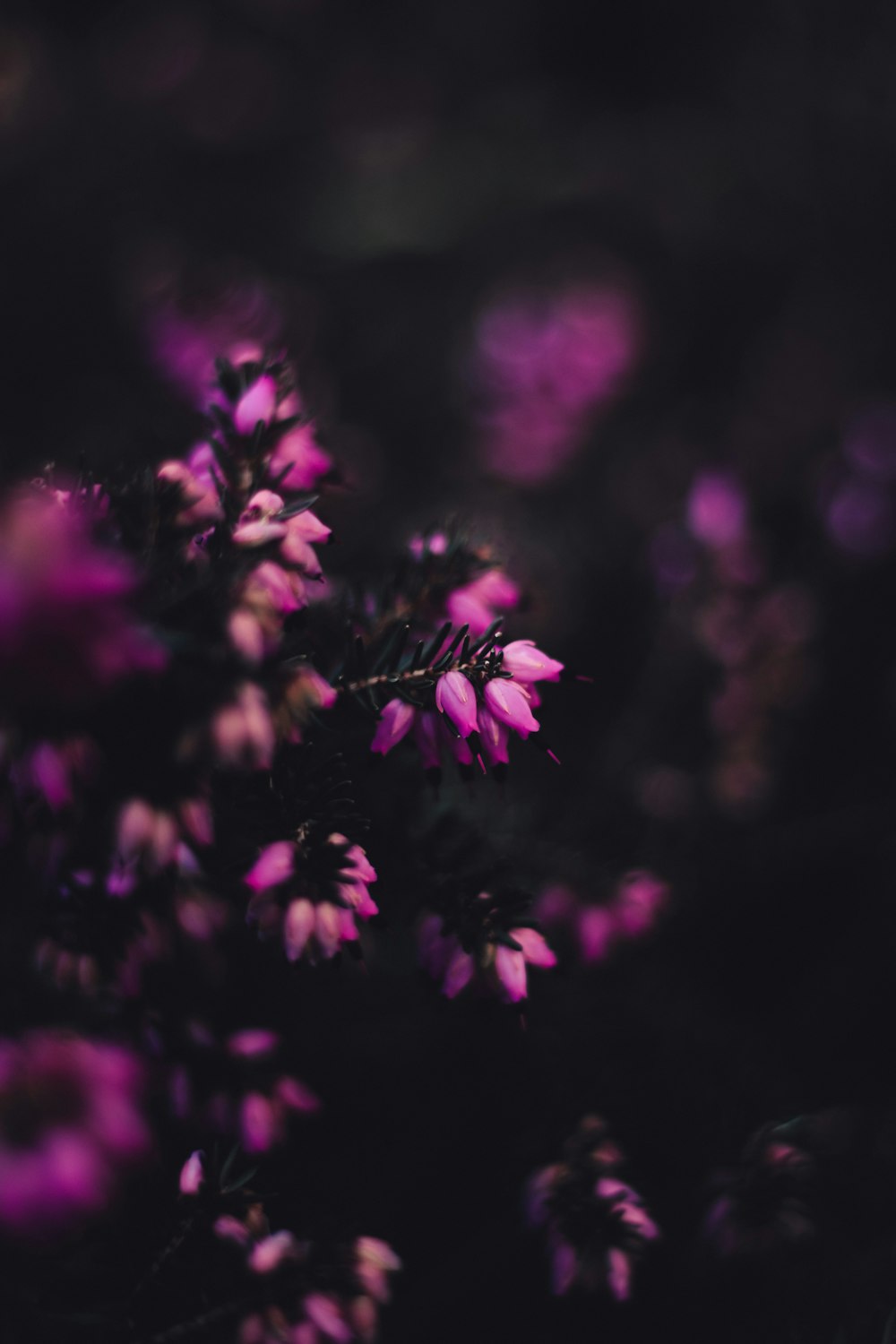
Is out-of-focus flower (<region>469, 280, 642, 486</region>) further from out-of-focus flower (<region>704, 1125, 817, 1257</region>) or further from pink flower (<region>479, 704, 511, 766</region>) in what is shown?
out-of-focus flower (<region>704, 1125, 817, 1257</region>)

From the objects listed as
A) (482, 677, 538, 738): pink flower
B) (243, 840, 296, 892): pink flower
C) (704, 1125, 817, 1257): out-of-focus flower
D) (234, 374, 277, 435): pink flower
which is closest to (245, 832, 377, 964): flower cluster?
(243, 840, 296, 892): pink flower

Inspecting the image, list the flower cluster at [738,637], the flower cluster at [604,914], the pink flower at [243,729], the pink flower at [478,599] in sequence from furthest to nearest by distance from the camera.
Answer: the flower cluster at [738,637]
the flower cluster at [604,914]
the pink flower at [478,599]
the pink flower at [243,729]

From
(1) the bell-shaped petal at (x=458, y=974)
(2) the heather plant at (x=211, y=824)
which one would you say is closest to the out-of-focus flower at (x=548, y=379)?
(2) the heather plant at (x=211, y=824)

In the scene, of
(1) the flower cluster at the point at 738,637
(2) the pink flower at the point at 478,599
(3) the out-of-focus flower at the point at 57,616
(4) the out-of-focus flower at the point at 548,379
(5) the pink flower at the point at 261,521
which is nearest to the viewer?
(3) the out-of-focus flower at the point at 57,616

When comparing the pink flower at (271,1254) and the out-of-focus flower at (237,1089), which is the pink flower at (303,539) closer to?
the out-of-focus flower at (237,1089)

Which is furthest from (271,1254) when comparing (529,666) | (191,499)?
(191,499)

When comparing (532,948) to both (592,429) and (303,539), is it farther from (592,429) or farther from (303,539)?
(592,429)
